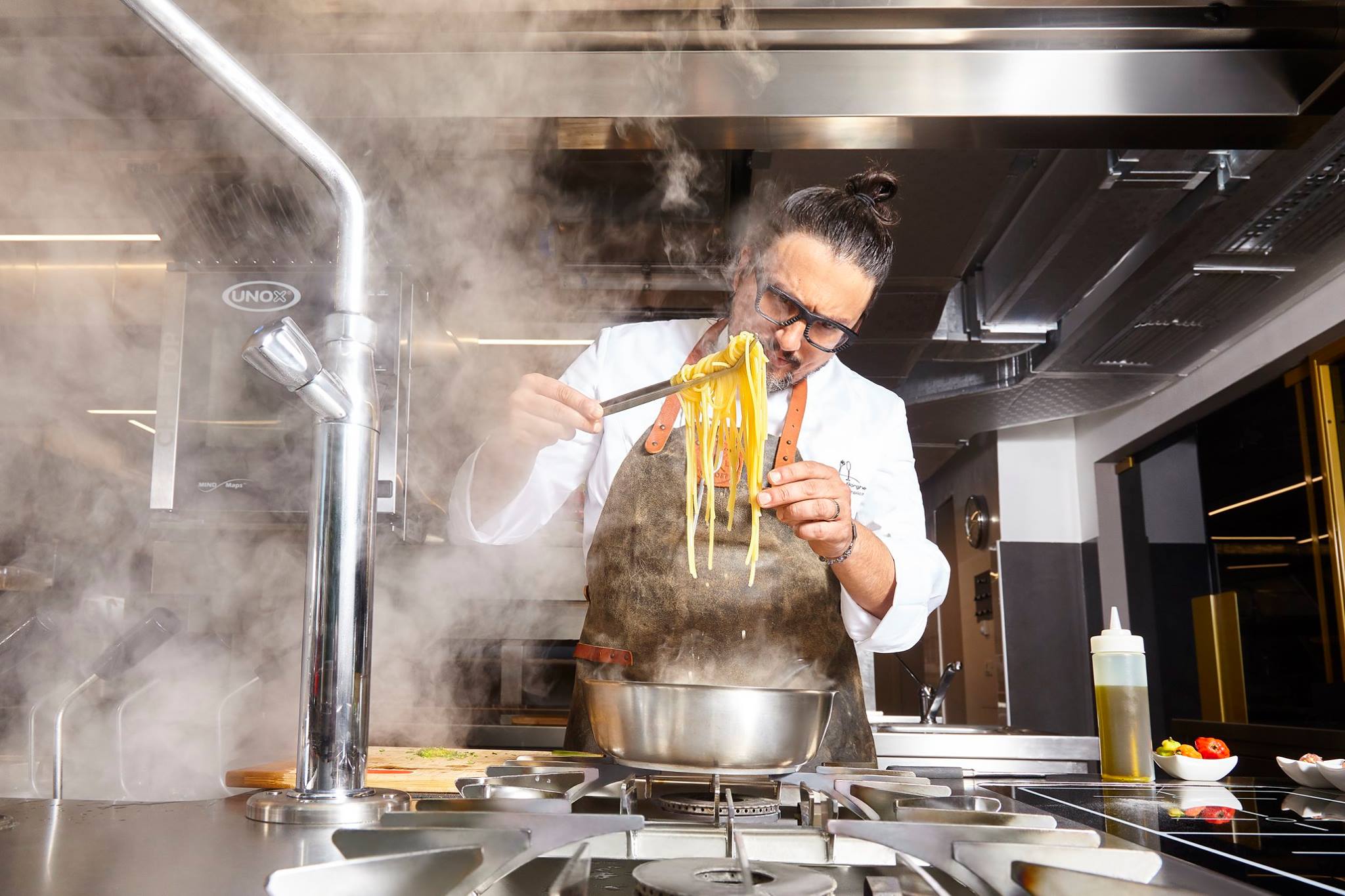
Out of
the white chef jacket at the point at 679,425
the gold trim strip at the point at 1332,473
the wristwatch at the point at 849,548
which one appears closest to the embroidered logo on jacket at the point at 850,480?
the white chef jacket at the point at 679,425

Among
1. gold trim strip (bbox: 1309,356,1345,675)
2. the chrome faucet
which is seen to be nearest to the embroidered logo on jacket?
the chrome faucet

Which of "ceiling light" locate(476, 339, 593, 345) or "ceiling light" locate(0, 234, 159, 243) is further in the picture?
"ceiling light" locate(476, 339, 593, 345)

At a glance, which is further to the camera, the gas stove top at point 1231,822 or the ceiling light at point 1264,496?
the ceiling light at point 1264,496

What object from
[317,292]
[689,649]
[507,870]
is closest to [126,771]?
[317,292]

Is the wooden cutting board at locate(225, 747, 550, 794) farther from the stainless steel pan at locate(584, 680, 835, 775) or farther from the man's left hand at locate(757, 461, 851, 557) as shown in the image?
the man's left hand at locate(757, 461, 851, 557)

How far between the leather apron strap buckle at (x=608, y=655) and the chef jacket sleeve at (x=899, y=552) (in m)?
0.39

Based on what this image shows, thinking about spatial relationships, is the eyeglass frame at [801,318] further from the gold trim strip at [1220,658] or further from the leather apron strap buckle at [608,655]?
the gold trim strip at [1220,658]

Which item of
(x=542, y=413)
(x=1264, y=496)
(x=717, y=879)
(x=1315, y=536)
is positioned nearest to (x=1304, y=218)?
(x=1315, y=536)

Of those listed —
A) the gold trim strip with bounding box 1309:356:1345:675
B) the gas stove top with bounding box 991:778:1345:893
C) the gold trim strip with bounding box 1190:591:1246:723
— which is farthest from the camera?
the gold trim strip with bounding box 1190:591:1246:723

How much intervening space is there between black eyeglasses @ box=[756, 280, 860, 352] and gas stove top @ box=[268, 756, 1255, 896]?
0.97 metres

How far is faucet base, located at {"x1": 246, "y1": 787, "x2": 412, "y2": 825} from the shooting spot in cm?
74

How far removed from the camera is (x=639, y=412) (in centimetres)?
175

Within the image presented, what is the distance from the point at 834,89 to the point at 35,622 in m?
2.28

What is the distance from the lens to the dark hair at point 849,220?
5.47 ft
